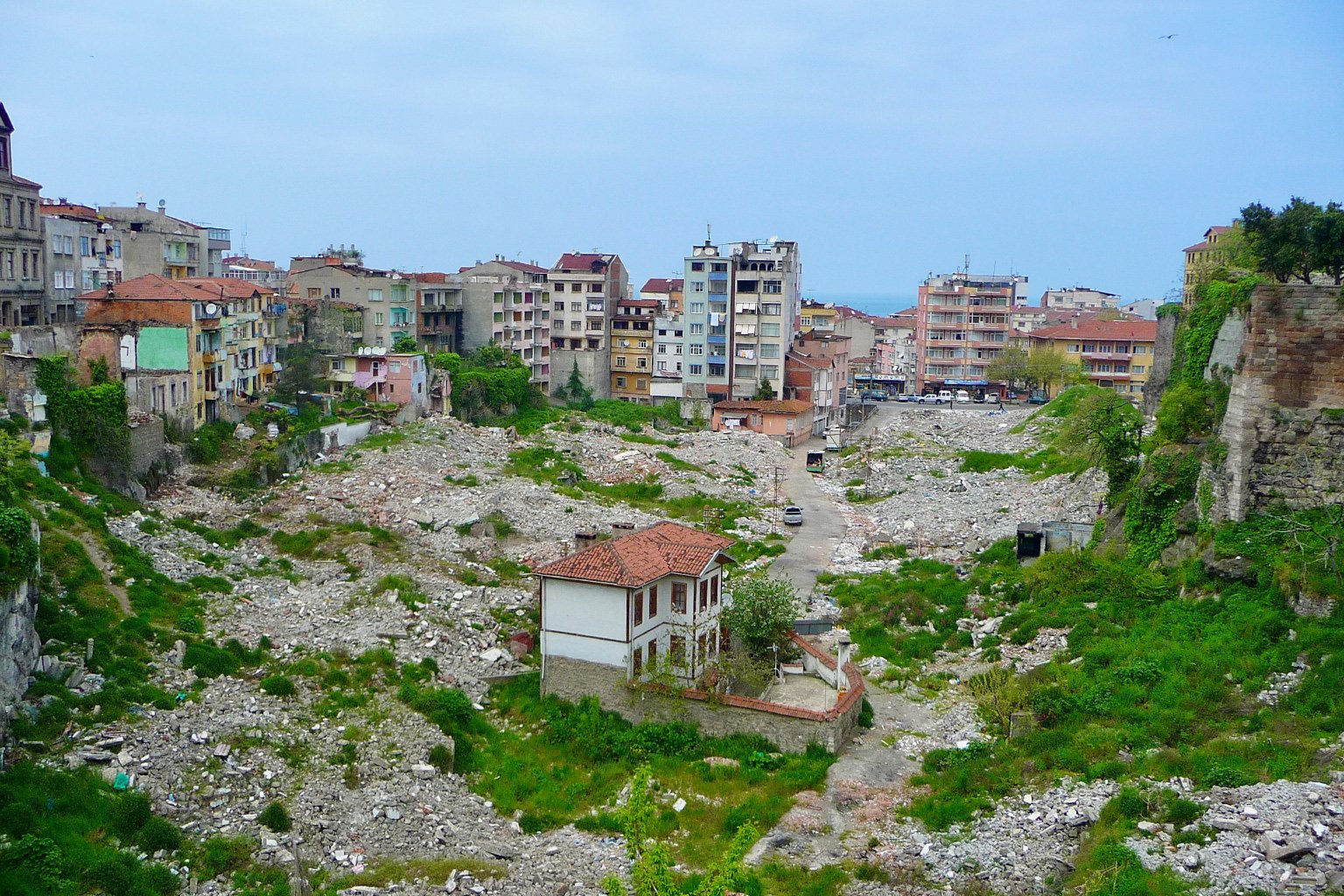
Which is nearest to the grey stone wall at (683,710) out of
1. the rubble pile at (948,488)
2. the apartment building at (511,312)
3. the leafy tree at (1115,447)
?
the leafy tree at (1115,447)

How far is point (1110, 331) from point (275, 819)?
74973 millimetres

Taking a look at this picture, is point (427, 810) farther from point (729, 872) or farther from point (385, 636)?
point (729, 872)

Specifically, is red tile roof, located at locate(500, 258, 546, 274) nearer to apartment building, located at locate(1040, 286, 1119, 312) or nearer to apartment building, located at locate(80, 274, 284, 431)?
apartment building, located at locate(80, 274, 284, 431)

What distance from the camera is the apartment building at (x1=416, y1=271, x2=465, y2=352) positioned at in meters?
65.5

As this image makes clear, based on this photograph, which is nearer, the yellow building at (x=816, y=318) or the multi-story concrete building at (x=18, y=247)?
the multi-story concrete building at (x=18, y=247)

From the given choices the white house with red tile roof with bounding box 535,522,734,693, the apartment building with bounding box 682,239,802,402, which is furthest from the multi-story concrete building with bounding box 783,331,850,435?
the white house with red tile roof with bounding box 535,522,734,693

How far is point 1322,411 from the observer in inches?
973

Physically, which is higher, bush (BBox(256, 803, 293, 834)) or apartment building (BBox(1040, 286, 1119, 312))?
apartment building (BBox(1040, 286, 1119, 312))

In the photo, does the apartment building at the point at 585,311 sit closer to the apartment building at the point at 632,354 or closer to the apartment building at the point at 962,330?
the apartment building at the point at 632,354

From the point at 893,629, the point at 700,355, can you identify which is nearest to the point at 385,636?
the point at 893,629

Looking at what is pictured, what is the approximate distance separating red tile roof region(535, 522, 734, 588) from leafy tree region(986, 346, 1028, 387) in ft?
210

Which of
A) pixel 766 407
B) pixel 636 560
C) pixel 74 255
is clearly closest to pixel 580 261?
pixel 766 407

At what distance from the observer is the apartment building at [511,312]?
6931 cm

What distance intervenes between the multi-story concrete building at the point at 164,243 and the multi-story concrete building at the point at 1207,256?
4526cm
